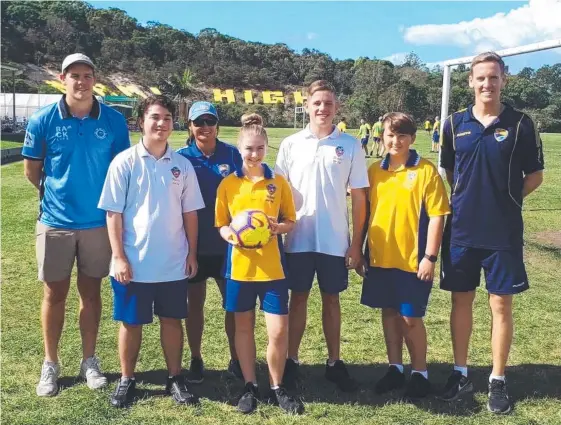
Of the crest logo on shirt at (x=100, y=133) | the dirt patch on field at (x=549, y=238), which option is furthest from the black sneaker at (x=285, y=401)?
the dirt patch on field at (x=549, y=238)

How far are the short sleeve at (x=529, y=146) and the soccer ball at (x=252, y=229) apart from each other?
5.58ft

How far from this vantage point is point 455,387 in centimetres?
377

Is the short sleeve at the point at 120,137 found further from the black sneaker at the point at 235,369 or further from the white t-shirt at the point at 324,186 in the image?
the black sneaker at the point at 235,369

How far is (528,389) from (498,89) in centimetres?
212

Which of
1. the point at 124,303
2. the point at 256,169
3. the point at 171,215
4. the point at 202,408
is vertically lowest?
the point at 202,408

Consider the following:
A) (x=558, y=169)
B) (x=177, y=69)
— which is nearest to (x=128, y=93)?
(x=177, y=69)

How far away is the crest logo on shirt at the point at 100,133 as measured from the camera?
3764 mm

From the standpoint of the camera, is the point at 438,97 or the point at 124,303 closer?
the point at 124,303

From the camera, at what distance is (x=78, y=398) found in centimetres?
369

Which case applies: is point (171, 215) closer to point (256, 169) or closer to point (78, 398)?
point (256, 169)

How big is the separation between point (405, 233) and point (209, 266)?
1.36 metres

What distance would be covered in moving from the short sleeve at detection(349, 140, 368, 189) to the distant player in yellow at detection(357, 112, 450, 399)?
69mm

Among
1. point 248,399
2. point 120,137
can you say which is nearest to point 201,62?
point 120,137

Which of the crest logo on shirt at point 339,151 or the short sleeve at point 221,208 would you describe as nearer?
the short sleeve at point 221,208
